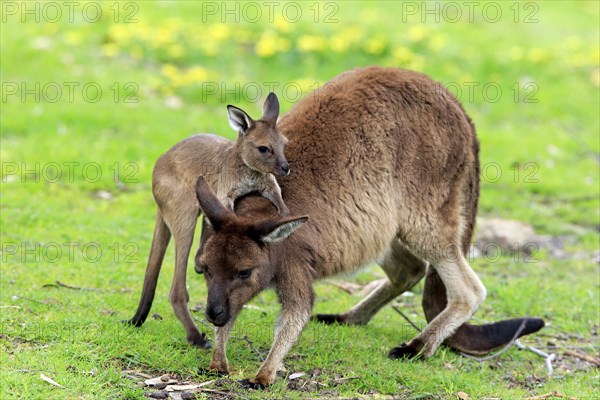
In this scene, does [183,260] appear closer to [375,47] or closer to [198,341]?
[198,341]

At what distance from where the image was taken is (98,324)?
638cm

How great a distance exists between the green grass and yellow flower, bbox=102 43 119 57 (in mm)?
31

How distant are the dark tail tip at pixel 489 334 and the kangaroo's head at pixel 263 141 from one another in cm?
199

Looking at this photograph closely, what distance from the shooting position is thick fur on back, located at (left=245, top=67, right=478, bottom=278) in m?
6.34

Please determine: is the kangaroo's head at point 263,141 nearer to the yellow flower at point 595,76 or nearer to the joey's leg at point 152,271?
the joey's leg at point 152,271

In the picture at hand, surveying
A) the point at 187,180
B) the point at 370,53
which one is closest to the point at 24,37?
the point at 370,53

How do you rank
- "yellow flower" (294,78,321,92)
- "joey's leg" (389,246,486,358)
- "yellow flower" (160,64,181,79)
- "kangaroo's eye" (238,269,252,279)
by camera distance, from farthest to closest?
1. "yellow flower" (160,64,181,79)
2. "yellow flower" (294,78,321,92)
3. "joey's leg" (389,246,486,358)
4. "kangaroo's eye" (238,269,252,279)

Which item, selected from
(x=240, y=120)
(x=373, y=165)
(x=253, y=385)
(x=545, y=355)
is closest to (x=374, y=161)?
(x=373, y=165)

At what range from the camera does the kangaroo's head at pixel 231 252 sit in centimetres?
555

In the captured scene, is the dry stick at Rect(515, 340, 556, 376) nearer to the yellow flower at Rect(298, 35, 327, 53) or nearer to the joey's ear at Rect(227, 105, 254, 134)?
the joey's ear at Rect(227, 105, 254, 134)

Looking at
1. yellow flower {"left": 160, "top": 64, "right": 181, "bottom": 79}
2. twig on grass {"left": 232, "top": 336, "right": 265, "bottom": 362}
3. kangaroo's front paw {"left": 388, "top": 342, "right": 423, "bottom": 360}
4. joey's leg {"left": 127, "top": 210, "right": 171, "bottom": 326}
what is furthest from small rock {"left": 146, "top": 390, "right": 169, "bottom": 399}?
yellow flower {"left": 160, "top": 64, "right": 181, "bottom": 79}

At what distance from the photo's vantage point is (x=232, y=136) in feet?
39.2

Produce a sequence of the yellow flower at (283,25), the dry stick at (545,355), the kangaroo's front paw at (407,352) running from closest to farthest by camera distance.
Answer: the kangaroo's front paw at (407,352) → the dry stick at (545,355) → the yellow flower at (283,25)

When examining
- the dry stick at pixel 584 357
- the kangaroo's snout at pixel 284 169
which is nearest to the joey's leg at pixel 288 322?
the kangaroo's snout at pixel 284 169
